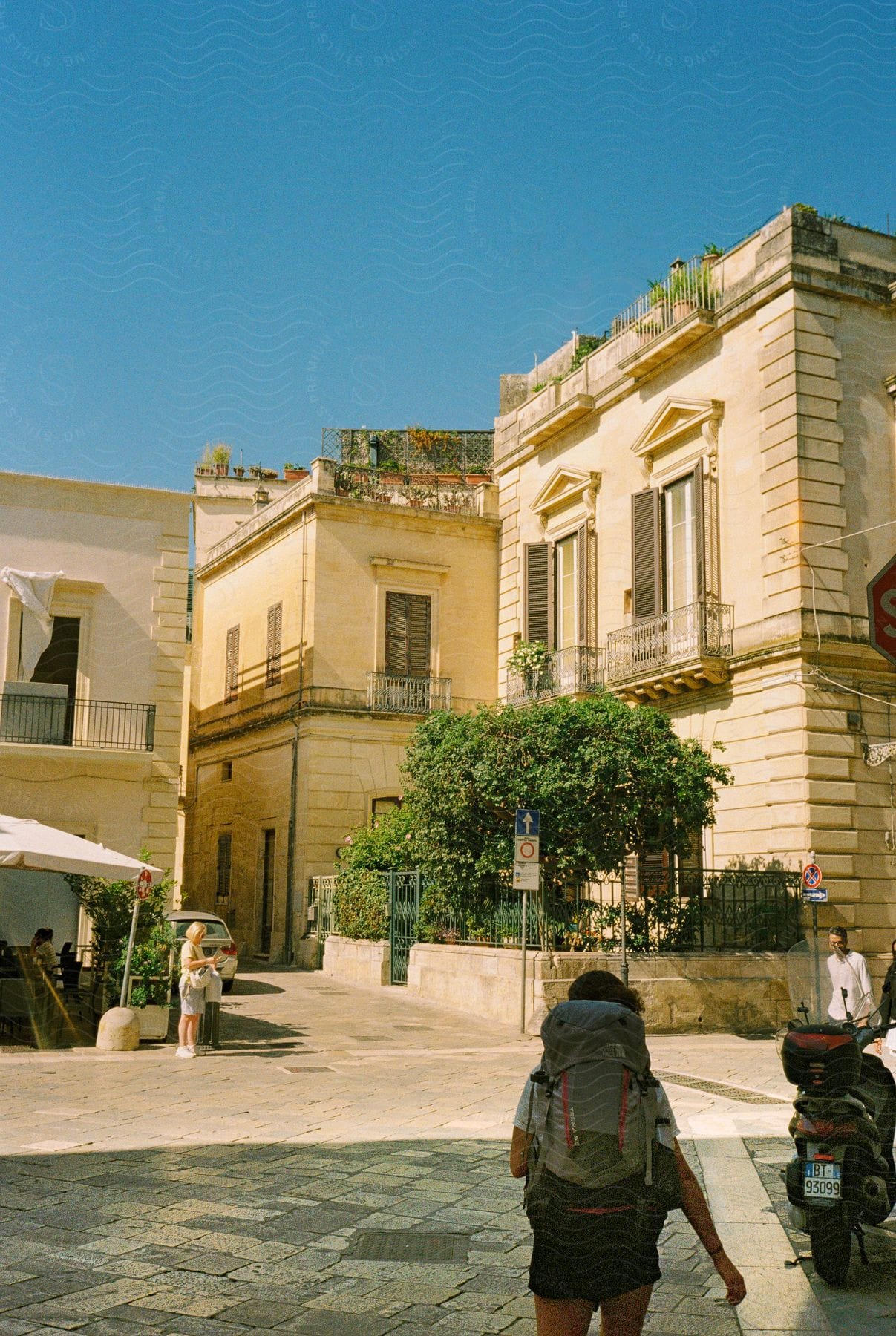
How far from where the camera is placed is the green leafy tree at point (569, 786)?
17.2 meters

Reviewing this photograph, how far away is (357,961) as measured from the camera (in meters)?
22.9

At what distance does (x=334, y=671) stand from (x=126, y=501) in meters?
6.65

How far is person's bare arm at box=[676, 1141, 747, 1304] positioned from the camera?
12.7ft

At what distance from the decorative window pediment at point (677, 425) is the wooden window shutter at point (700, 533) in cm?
53

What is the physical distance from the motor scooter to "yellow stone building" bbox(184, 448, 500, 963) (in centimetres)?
2097

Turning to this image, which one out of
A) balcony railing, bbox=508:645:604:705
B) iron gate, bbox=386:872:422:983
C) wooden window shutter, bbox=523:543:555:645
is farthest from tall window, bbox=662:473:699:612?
iron gate, bbox=386:872:422:983

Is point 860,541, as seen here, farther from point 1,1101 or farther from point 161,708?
point 1,1101

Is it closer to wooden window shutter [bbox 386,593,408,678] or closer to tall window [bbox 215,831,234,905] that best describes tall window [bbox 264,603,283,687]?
wooden window shutter [bbox 386,593,408,678]

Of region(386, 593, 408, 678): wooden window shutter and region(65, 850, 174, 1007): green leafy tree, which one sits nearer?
region(65, 850, 174, 1007): green leafy tree

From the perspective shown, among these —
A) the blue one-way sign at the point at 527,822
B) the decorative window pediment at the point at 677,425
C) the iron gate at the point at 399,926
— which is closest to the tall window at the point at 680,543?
the decorative window pediment at the point at 677,425

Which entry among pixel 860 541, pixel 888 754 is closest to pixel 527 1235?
pixel 888 754

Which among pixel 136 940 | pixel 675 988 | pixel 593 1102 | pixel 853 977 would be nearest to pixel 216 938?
pixel 136 940

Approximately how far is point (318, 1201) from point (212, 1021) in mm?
7366

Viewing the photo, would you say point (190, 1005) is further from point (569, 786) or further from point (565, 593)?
point (565, 593)
